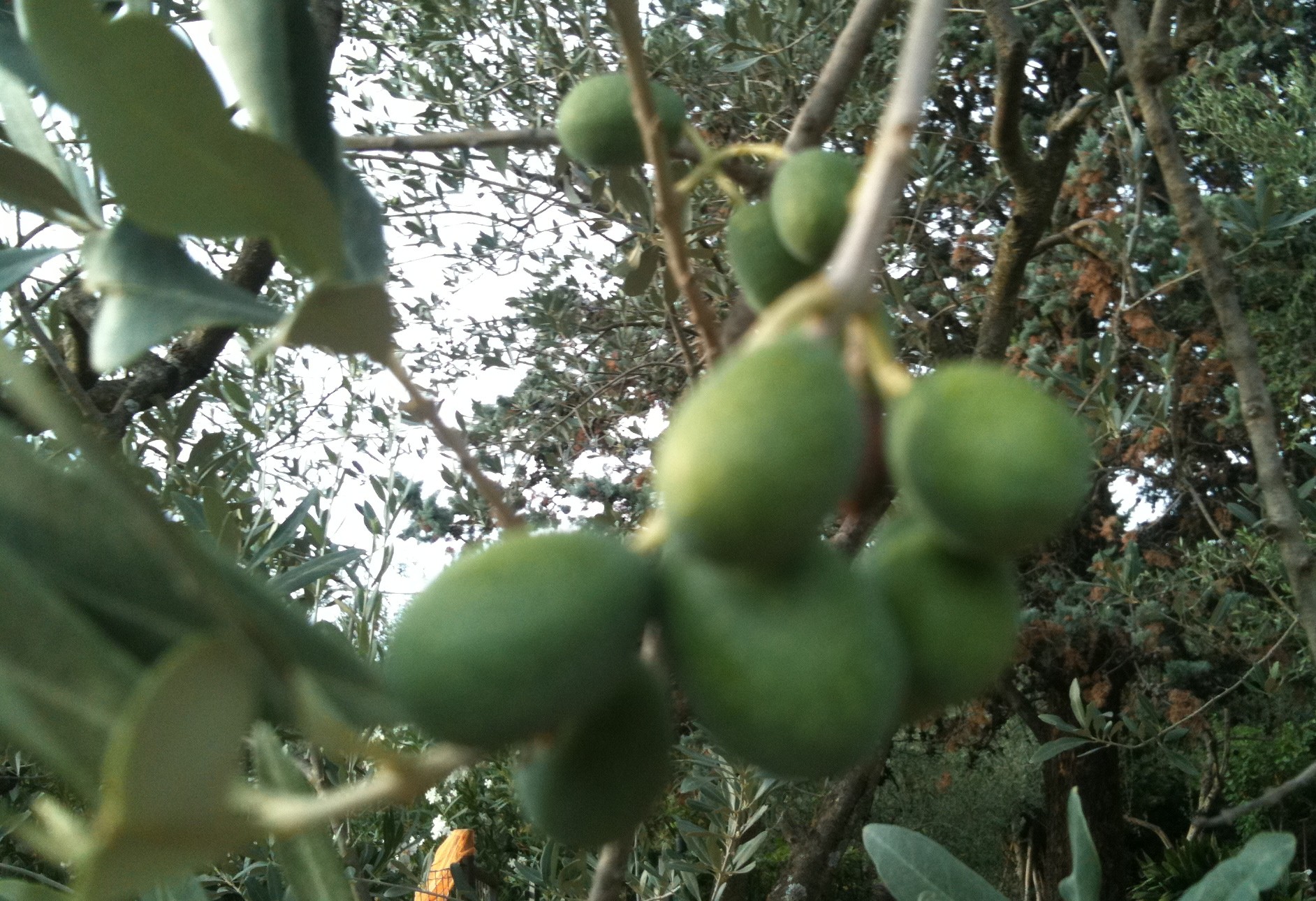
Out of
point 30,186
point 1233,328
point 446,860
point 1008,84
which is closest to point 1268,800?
point 1233,328

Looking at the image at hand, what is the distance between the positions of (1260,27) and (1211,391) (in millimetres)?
2393

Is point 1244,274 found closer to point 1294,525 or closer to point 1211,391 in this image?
point 1211,391

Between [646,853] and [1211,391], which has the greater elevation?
[1211,391]

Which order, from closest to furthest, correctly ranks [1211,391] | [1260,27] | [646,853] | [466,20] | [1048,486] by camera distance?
1. [1048,486]
2. [646,853]
3. [466,20]
4. [1211,391]
5. [1260,27]

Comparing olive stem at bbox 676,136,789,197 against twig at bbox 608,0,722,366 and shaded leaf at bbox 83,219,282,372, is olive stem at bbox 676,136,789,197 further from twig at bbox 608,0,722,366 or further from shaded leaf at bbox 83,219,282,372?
shaded leaf at bbox 83,219,282,372

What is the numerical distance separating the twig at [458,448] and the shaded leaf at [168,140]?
0.35 ft

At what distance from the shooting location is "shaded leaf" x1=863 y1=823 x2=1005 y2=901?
4.83 feet

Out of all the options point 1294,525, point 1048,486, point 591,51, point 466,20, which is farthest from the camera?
point 466,20

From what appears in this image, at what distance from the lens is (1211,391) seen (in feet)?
20.2

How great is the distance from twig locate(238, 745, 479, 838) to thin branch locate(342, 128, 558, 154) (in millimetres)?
696

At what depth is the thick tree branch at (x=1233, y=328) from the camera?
1.53 metres

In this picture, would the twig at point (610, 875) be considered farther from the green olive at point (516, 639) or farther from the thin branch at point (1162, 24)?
the thin branch at point (1162, 24)

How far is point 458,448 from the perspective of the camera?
2.07 ft

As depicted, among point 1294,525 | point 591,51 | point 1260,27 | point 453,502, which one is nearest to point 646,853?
point 453,502
